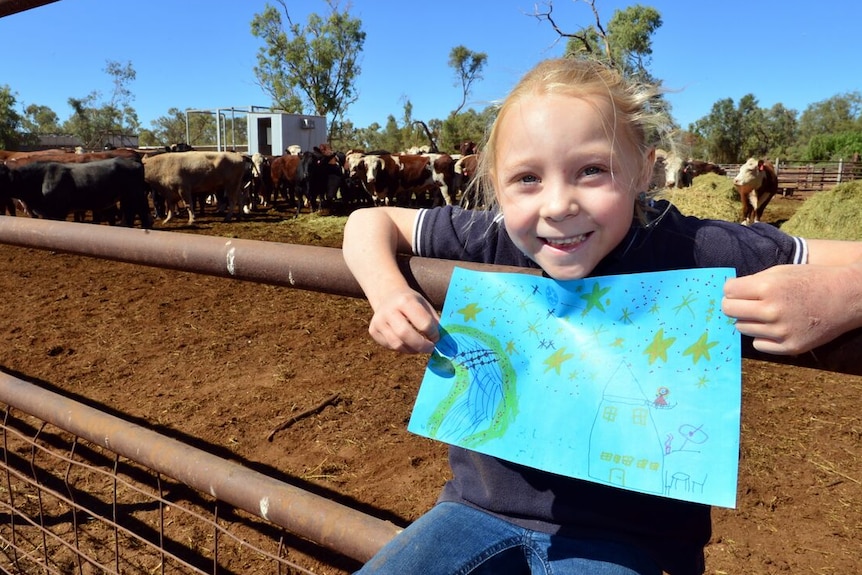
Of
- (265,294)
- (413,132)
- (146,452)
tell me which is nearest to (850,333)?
(146,452)

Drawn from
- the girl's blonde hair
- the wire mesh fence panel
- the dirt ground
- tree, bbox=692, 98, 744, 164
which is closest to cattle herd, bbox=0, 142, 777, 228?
the dirt ground

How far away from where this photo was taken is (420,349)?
88cm

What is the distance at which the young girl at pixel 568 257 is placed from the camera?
3.04 feet

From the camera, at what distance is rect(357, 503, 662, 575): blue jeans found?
3.15ft

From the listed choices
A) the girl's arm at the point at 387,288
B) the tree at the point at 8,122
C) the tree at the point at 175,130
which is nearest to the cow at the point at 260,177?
the girl's arm at the point at 387,288

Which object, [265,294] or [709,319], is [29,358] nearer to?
[265,294]

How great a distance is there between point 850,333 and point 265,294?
6.12 meters

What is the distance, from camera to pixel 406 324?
88 cm

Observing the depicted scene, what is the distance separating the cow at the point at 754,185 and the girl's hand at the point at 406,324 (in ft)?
40.5

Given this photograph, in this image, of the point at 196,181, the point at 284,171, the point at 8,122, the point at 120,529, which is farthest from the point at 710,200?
the point at 8,122

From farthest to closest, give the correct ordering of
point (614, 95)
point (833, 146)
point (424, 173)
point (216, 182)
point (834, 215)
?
point (833, 146) → point (424, 173) → point (216, 182) → point (834, 215) → point (614, 95)

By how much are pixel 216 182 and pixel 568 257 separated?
13.8 metres

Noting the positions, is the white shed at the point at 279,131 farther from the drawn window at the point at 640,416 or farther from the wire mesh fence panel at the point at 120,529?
the drawn window at the point at 640,416

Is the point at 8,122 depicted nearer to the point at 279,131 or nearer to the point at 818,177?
the point at 279,131
